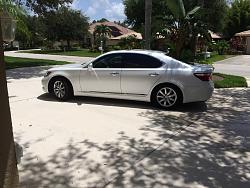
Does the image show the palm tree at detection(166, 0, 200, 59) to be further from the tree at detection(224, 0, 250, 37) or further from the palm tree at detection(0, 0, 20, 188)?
the tree at detection(224, 0, 250, 37)

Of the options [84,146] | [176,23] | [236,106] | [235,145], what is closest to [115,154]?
[84,146]

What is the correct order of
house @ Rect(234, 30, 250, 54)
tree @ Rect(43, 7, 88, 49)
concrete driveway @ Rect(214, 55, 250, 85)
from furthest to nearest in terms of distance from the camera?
tree @ Rect(43, 7, 88, 49) → house @ Rect(234, 30, 250, 54) → concrete driveway @ Rect(214, 55, 250, 85)

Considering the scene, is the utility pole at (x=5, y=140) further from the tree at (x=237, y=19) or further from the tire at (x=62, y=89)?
the tree at (x=237, y=19)

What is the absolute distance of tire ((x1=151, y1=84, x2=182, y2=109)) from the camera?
893cm

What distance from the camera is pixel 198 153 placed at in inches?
233

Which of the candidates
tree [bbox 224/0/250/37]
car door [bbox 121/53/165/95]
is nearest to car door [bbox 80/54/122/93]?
car door [bbox 121/53/165/95]

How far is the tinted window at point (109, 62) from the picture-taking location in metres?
9.46

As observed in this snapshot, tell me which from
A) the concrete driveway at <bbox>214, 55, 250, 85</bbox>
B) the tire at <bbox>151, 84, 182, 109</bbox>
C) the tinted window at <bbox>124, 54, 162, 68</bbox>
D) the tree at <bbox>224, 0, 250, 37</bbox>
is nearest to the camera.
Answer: the tire at <bbox>151, 84, 182, 109</bbox>

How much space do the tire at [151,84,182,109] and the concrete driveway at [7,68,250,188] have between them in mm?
214

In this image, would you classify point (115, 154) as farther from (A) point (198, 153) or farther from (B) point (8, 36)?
(B) point (8, 36)

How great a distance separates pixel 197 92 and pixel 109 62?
2.31m

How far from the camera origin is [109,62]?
9.54 metres

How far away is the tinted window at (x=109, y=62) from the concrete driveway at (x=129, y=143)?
0.94 meters

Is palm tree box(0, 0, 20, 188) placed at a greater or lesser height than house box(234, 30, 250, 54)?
lesser
